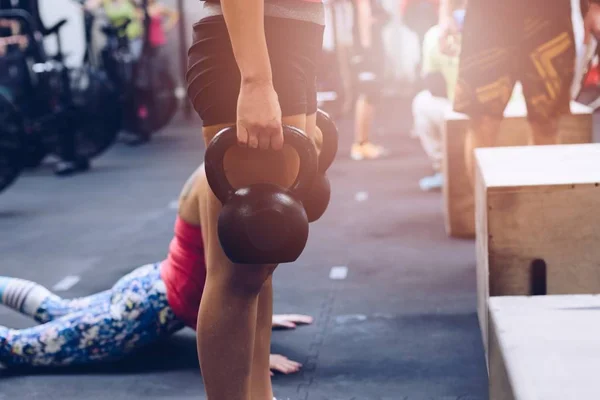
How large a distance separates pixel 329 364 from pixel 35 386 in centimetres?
63

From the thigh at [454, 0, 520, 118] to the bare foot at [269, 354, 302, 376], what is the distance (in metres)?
0.99

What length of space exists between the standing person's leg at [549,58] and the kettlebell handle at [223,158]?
54.0 inches

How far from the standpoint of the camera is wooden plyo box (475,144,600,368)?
182 cm

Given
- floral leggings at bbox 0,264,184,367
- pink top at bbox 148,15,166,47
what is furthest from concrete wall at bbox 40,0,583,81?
floral leggings at bbox 0,264,184,367

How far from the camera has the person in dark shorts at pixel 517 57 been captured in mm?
2492

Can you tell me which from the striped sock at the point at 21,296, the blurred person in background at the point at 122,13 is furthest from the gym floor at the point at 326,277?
the blurred person in background at the point at 122,13

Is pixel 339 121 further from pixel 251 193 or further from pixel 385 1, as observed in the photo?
pixel 251 193

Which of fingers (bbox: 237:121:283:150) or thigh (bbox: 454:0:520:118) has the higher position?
fingers (bbox: 237:121:283:150)

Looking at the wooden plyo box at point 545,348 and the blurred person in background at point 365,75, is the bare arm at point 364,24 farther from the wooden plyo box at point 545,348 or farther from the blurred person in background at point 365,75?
the wooden plyo box at point 545,348

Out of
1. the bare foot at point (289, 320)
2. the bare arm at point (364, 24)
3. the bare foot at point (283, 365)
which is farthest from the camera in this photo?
the bare arm at point (364, 24)

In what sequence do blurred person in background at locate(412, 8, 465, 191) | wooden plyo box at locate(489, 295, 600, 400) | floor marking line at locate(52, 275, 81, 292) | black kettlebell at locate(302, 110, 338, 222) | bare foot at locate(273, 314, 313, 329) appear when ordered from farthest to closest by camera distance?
blurred person in background at locate(412, 8, 465, 191), floor marking line at locate(52, 275, 81, 292), bare foot at locate(273, 314, 313, 329), black kettlebell at locate(302, 110, 338, 222), wooden plyo box at locate(489, 295, 600, 400)

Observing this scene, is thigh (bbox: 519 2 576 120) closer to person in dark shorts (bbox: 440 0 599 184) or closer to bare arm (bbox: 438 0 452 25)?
person in dark shorts (bbox: 440 0 599 184)

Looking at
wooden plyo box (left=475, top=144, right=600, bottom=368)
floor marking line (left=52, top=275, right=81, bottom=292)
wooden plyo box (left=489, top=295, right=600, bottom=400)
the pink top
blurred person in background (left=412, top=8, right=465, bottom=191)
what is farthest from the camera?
the pink top

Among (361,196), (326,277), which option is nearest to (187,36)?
(361,196)
